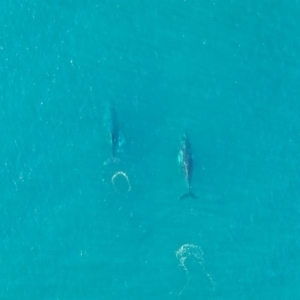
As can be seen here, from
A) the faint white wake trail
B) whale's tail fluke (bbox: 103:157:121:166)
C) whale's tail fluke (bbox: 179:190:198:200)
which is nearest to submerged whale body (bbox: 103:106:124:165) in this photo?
whale's tail fluke (bbox: 103:157:121:166)

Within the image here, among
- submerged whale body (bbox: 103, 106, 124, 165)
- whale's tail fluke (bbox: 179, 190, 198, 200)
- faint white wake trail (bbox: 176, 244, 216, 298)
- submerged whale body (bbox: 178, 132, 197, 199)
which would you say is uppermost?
submerged whale body (bbox: 103, 106, 124, 165)

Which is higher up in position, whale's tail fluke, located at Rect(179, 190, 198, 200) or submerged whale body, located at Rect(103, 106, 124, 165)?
submerged whale body, located at Rect(103, 106, 124, 165)

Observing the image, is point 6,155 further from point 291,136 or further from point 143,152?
point 291,136

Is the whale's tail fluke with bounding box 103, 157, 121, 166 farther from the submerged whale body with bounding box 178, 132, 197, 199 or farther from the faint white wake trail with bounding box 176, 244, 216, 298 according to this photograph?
the faint white wake trail with bounding box 176, 244, 216, 298

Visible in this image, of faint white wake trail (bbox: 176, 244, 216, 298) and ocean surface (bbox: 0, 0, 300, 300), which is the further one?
faint white wake trail (bbox: 176, 244, 216, 298)

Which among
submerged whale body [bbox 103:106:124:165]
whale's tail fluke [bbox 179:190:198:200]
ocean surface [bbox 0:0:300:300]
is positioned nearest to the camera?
submerged whale body [bbox 103:106:124:165]

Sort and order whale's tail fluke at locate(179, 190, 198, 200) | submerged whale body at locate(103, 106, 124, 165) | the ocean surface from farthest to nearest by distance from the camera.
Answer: whale's tail fluke at locate(179, 190, 198, 200) → the ocean surface → submerged whale body at locate(103, 106, 124, 165)

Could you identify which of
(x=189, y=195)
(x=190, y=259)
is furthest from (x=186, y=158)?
(x=190, y=259)
